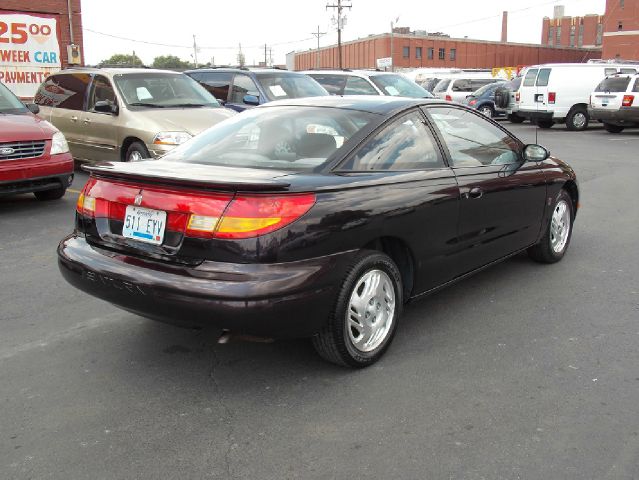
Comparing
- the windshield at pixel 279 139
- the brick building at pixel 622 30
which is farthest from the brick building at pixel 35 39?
the brick building at pixel 622 30

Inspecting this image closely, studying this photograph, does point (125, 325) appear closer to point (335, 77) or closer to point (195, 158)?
point (195, 158)

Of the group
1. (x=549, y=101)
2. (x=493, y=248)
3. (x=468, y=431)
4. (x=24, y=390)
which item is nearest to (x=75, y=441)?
(x=24, y=390)

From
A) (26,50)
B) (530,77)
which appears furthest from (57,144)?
(530,77)

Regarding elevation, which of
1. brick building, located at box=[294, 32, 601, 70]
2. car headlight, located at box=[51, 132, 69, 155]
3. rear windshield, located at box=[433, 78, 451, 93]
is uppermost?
brick building, located at box=[294, 32, 601, 70]

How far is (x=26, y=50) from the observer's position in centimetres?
1916

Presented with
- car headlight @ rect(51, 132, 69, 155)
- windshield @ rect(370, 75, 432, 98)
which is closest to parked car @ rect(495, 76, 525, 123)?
windshield @ rect(370, 75, 432, 98)

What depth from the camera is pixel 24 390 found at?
3.34 metres

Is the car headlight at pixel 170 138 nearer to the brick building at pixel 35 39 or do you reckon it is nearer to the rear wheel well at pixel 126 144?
the rear wheel well at pixel 126 144

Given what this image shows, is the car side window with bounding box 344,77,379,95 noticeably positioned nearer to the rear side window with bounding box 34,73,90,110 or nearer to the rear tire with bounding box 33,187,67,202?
the rear side window with bounding box 34,73,90,110

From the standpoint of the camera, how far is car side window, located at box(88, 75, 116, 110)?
9602mm

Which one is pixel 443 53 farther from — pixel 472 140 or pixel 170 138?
pixel 472 140

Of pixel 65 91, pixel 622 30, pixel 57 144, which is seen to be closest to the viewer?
pixel 57 144

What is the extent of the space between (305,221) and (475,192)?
5.24 feet

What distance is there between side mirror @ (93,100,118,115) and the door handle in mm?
6582
